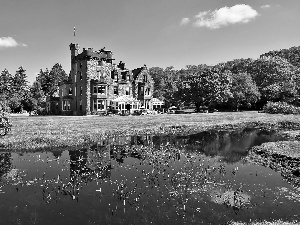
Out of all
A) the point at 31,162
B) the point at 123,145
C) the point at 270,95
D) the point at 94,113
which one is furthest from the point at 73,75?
the point at 270,95

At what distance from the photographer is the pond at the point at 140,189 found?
8953 millimetres

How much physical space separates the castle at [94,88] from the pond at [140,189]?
41.7 meters

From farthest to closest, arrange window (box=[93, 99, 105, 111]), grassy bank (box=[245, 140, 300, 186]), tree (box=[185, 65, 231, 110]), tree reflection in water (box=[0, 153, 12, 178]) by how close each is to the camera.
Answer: tree (box=[185, 65, 231, 110])
window (box=[93, 99, 105, 111])
tree reflection in water (box=[0, 153, 12, 178])
grassy bank (box=[245, 140, 300, 186])

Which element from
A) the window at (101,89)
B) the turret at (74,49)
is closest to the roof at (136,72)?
the window at (101,89)

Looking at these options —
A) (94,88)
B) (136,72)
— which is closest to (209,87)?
(136,72)

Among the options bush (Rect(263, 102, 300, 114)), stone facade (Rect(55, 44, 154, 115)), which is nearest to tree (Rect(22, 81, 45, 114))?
stone facade (Rect(55, 44, 154, 115))

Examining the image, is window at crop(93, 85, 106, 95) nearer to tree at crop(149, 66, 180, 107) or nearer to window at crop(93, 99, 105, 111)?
window at crop(93, 99, 105, 111)

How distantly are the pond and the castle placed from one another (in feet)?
137

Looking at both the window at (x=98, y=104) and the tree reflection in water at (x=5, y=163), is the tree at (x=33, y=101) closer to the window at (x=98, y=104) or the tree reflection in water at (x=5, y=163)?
the window at (x=98, y=104)

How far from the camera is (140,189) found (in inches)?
451

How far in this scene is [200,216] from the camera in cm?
886

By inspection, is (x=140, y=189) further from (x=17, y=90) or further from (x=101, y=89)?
(x=17, y=90)

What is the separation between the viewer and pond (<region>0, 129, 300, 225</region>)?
8953mm

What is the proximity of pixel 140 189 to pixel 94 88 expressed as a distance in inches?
1987
